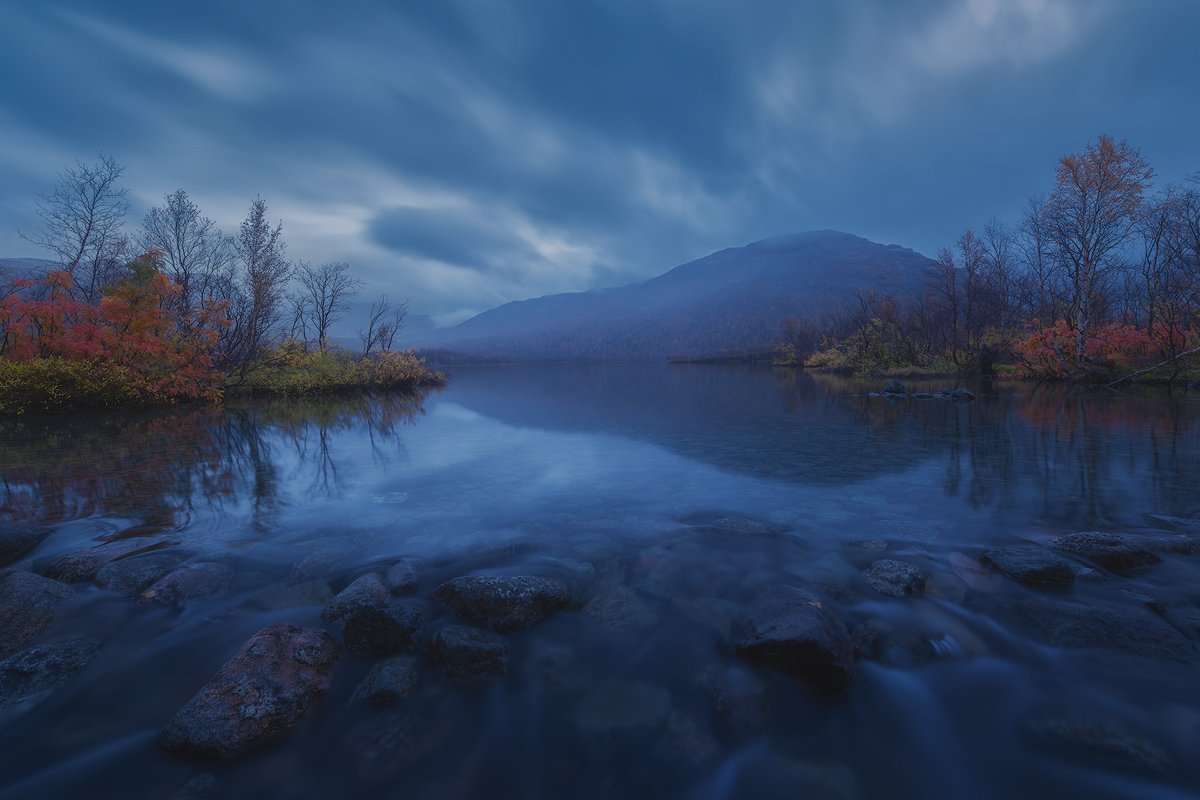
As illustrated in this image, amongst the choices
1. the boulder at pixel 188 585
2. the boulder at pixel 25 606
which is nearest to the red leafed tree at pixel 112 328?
the boulder at pixel 25 606

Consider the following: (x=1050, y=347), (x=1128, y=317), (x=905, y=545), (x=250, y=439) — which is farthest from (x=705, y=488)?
(x=1128, y=317)

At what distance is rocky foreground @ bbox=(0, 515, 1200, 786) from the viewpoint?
10.3 ft

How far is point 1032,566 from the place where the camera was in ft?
15.7

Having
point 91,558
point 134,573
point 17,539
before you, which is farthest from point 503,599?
point 17,539

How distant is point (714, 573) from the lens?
5176 mm

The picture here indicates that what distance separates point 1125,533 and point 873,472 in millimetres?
3688

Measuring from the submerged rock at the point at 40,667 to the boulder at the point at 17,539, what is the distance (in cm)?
297

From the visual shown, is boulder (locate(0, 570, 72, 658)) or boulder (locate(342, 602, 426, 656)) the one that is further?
boulder (locate(0, 570, 72, 658))

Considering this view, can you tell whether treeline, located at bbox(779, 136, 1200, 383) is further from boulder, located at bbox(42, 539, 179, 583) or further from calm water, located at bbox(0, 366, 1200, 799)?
boulder, located at bbox(42, 539, 179, 583)

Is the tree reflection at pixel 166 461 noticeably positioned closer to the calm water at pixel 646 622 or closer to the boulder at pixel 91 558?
the calm water at pixel 646 622

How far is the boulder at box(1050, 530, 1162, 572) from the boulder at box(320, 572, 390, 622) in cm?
721

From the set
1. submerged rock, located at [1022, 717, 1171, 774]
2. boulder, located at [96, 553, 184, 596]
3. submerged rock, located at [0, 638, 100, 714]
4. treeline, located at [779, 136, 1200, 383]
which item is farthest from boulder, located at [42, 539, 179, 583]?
treeline, located at [779, 136, 1200, 383]

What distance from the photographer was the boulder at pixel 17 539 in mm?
5656

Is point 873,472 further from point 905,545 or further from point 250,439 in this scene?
point 250,439
